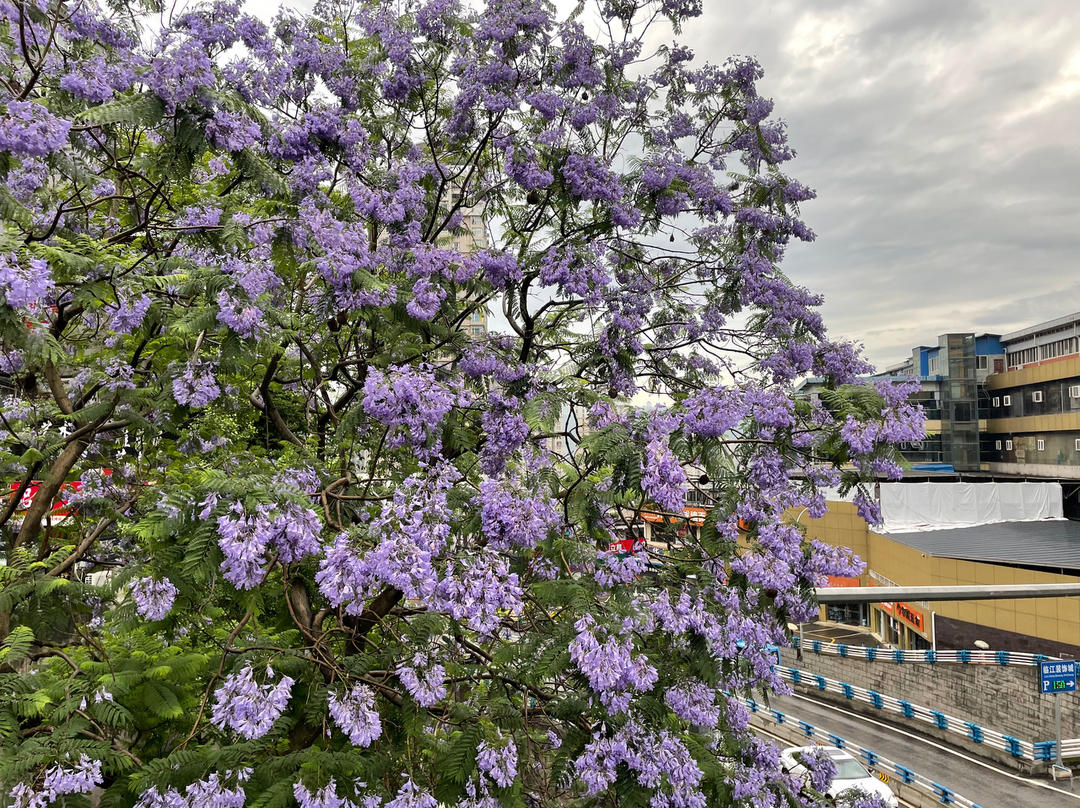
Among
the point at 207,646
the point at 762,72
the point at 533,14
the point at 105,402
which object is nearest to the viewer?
the point at 105,402

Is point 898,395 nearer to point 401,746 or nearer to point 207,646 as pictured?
point 401,746

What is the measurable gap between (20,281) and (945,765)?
20652 mm

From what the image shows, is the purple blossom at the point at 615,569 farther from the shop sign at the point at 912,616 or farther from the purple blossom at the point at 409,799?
the shop sign at the point at 912,616

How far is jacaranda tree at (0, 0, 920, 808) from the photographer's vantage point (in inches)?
105

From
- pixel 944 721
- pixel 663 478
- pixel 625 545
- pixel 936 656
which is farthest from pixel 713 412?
pixel 936 656

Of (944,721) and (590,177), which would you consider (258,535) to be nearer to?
(590,177)

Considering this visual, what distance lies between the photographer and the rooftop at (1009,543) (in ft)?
62.1

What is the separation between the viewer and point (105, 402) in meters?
4.09

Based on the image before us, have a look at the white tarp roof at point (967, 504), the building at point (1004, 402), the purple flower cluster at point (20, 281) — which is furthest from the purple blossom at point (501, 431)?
the building at point (1004, 402)

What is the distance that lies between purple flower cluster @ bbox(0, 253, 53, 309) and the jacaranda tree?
0.01 m

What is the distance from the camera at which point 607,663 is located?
2607 millimetres

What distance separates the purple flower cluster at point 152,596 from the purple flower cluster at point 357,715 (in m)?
0.85

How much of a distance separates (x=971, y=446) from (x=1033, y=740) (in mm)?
28141

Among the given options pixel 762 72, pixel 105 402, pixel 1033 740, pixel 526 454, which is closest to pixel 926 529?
pixel 1033 740
